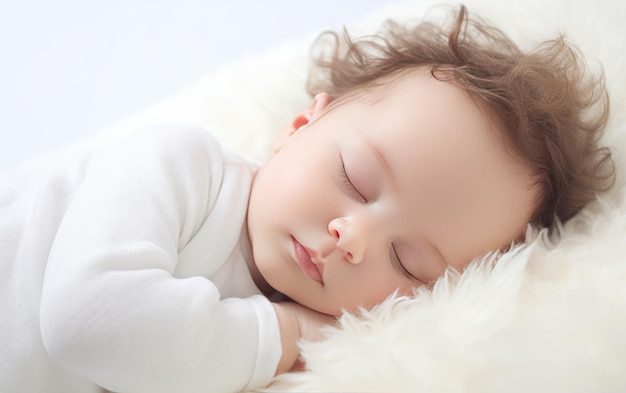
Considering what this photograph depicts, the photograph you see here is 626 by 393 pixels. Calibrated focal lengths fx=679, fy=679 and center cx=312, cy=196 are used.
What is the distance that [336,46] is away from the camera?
1.75 m

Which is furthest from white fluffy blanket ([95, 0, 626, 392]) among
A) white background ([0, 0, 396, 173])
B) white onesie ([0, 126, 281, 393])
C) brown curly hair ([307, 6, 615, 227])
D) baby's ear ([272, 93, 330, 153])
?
white background ([0, 0, 396, 173])

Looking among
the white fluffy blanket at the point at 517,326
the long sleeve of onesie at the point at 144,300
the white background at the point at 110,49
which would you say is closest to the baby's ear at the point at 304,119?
the long sleeve of onesie at the point at 144,300

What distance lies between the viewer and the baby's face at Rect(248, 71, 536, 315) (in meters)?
1.15

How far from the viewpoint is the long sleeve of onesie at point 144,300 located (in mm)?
956

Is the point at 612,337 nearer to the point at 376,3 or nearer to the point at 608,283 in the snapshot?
the point at 608,283

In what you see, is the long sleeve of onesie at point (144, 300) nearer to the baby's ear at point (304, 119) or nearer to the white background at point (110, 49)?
the baby's ear at point (304, 119)

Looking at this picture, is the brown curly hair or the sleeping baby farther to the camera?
the brown curly hair

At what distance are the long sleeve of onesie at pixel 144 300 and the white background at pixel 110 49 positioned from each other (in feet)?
3.22

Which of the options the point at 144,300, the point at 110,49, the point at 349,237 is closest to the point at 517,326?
the point at 349,237

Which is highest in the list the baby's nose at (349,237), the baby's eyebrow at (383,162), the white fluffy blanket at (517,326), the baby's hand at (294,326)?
the baby's eyebrow at (383,162)

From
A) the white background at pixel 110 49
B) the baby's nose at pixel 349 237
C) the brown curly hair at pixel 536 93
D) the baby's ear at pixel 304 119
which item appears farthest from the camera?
the white background at pixel 110 49

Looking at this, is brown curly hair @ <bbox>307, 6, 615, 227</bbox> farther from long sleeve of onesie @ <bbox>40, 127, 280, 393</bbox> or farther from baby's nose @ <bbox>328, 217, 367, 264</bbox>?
long sleeve of onesie @ <bbox>40, 127, 280, 393</bbox>

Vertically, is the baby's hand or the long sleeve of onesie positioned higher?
the long sleeve of onesie

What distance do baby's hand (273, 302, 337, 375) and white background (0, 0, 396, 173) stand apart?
1117 mm
